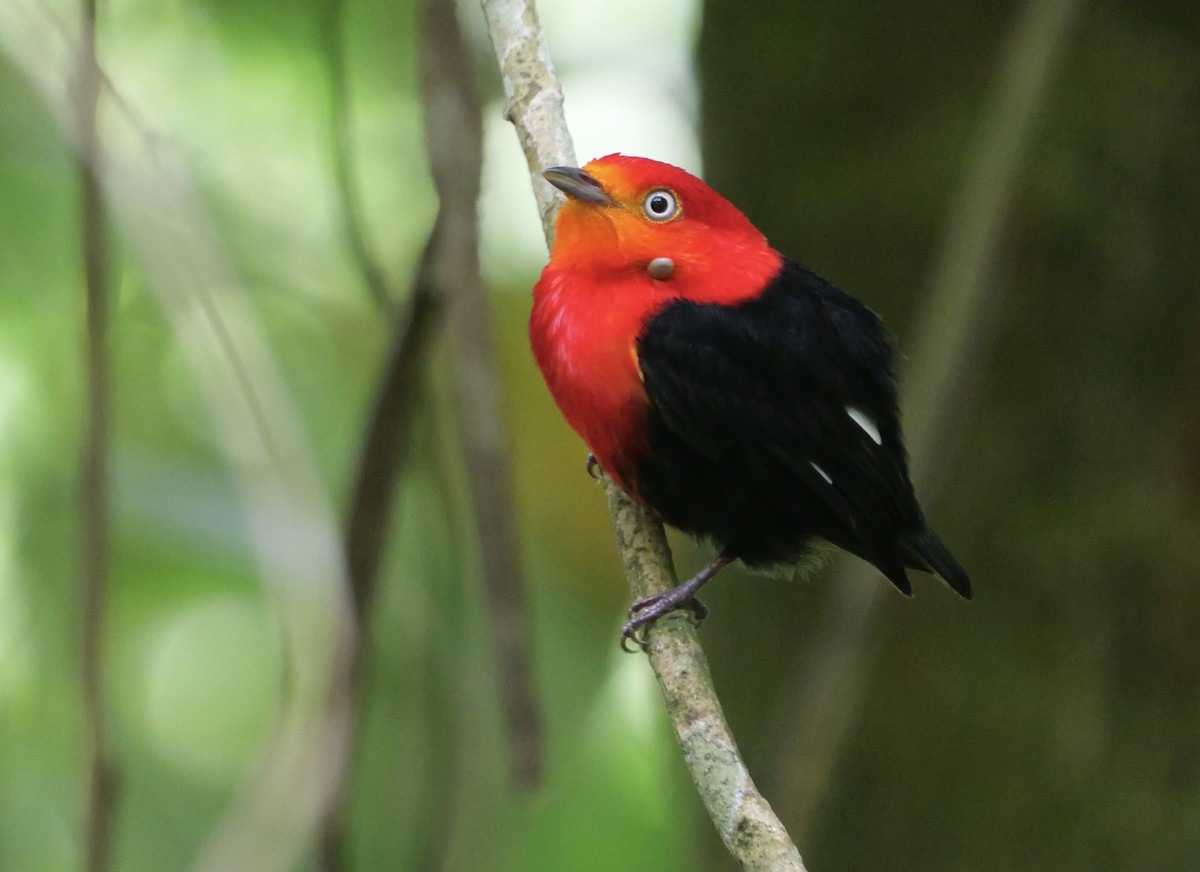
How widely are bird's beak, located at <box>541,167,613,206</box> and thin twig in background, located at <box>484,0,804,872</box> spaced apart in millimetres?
67

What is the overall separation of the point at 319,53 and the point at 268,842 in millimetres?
3274

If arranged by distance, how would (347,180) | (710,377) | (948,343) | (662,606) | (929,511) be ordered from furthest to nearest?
(929,511) → (710,377) → (948,343) → (662,606) → (347,180)

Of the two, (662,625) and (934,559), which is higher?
(662,625)

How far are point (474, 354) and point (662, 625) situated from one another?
630mm

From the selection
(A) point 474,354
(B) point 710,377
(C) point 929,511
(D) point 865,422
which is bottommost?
(C) point 929,511

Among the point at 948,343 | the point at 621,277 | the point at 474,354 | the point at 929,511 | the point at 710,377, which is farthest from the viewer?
the point at 929,511

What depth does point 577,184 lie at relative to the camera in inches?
100

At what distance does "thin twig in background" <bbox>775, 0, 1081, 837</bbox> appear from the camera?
248cm

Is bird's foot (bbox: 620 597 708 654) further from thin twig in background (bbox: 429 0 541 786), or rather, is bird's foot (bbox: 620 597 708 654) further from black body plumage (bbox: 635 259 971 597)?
thin twig in background (bbox: 429 0 541 786)

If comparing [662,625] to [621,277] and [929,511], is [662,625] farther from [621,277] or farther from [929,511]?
[929,511]

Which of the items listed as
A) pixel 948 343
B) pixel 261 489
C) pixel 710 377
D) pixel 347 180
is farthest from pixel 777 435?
pixel 261 489

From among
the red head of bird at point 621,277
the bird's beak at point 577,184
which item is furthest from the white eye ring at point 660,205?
the bird's beak at point 577,184

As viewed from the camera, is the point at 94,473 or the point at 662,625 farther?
the point at 662,625

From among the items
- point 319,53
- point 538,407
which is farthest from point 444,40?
point 538,407
